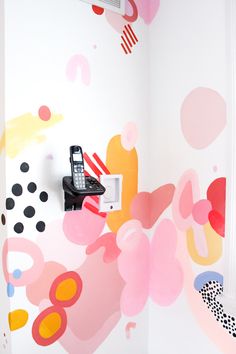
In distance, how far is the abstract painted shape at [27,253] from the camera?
113 centimetres

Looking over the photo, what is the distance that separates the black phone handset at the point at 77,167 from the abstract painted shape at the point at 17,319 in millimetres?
486

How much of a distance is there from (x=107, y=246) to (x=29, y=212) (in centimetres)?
42

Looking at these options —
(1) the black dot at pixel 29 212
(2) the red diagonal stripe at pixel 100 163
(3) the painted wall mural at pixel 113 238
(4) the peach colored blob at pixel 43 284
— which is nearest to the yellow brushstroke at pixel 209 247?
(3) the painted wall mural at pixel 113 238

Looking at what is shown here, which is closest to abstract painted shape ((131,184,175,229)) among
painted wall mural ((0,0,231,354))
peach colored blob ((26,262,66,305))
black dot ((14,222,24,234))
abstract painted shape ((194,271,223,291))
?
painted wall mural ((0,0,231,354))

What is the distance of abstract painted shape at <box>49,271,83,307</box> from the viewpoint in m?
1.25

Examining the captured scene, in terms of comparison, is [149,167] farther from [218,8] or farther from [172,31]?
[218,8]

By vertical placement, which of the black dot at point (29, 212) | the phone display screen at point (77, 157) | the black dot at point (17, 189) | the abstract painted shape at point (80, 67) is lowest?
the black dot at point (29, 212)

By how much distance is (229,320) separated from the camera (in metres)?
1.27

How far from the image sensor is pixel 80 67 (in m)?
1.30

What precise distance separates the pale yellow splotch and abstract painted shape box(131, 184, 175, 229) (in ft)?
1.87

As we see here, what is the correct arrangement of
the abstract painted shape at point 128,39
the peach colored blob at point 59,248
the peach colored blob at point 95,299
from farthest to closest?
1. the abstract painted shape at point 128,39
2. the peach colored blob at point 95,299
3. the peach colored blob at point 59,248

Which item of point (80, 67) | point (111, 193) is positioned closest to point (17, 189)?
point (111, 193)

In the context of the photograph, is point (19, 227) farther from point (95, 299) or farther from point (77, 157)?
point (95, 299)

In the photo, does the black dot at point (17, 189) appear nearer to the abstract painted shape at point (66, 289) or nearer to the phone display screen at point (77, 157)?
the phone display screen at point (77, 157)
